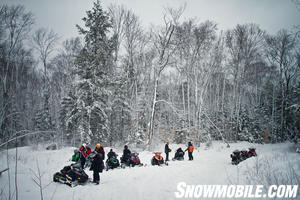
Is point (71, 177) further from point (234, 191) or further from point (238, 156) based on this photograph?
point (238, 156)

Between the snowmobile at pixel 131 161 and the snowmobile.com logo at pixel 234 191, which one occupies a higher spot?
the snowmobile.com logo at pixel 234 191

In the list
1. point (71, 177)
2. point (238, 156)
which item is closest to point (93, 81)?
point (71, 177)

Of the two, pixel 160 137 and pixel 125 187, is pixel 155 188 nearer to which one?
pixel 125 187

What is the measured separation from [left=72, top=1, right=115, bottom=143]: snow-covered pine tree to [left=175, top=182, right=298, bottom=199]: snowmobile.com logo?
11424 mm

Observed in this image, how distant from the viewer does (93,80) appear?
49.7 ft

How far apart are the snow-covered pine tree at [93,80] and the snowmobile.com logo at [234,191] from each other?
11.4m

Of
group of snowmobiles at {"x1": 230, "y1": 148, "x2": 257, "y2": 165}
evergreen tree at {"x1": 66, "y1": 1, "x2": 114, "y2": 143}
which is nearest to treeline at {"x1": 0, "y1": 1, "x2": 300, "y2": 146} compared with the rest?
evergreen tree at {"x1": 66, "y1": 1, "x2": 114, "y2": 143}

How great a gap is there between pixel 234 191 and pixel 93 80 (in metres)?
14.1

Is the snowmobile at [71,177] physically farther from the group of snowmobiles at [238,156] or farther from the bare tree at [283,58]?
the bare tree at [283,58]

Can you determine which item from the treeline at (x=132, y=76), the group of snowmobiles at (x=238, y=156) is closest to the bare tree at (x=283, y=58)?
the treeline at (x=132, y=76)

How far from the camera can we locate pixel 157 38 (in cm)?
1583

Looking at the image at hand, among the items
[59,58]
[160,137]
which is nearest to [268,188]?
[160,137]

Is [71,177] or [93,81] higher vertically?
[93,81]

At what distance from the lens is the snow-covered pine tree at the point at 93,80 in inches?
564
